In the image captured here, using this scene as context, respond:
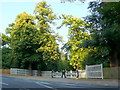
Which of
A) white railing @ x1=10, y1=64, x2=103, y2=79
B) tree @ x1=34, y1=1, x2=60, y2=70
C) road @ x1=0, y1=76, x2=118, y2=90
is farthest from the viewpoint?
tree @ x1=34, y1=1, x2=60, y2=70

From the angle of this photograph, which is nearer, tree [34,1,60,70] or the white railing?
the white railing

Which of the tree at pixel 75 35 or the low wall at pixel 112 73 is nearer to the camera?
the low wall at pixel 112 73

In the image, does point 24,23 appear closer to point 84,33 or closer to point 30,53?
point 30,53

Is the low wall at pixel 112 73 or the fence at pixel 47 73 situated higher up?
the low wall at pixel 112 73

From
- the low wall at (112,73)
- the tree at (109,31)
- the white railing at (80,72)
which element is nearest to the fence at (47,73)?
the white railing at (80,72)

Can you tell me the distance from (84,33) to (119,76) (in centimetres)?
1534

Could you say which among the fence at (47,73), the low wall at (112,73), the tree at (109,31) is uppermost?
the tree at (109,31)

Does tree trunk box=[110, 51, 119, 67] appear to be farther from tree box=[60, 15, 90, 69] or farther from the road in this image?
tree box=[60, 15, 90, 69]

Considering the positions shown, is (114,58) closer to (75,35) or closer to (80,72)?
(80,72)

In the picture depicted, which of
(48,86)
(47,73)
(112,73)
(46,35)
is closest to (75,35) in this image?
(46,35)

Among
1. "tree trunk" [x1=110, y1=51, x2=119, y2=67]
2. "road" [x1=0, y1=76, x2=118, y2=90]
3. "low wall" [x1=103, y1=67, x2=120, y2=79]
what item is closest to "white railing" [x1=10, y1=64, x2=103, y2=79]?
"low wall" [x1=103, y1=67, x2=120, y2=79]

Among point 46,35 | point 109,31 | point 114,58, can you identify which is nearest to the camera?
point 109,31

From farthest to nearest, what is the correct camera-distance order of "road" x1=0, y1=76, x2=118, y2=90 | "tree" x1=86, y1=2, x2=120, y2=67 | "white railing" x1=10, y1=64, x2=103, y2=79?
1. "white railing" x1=10, y1=64, x2=103, y2=79
2. "tree" x1=86, y1=2, x2=120, y2=67
3. "road" x1=0, y1=76, x2=118, y2=90

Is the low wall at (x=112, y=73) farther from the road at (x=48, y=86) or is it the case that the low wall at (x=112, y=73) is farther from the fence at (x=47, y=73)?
the fence at (x=47, y=73)
